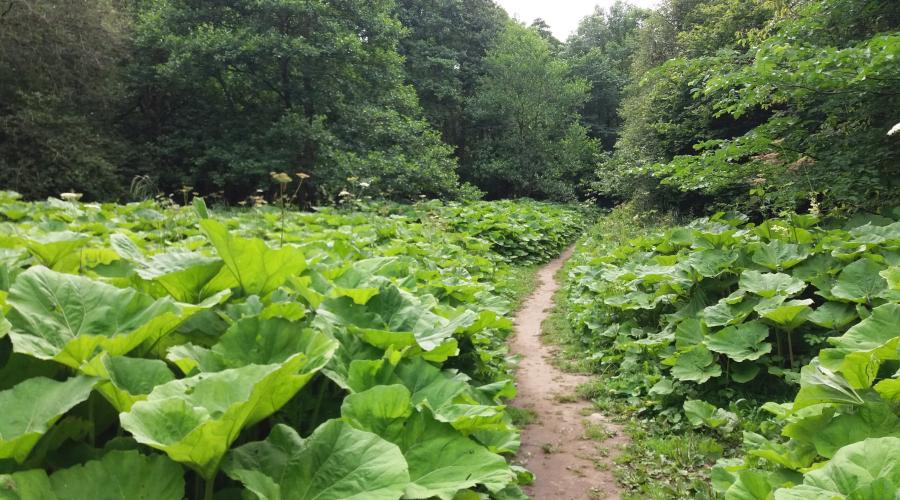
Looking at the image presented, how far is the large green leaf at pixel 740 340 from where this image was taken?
13.9 ft

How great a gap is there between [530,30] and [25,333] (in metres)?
28.7

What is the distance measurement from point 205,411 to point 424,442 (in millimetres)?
608

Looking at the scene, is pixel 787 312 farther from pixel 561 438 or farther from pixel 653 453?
pixel 561 438

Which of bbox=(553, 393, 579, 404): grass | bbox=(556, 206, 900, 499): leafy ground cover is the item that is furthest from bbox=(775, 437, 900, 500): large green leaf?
bbox=(553, 393, 579, 404): grass

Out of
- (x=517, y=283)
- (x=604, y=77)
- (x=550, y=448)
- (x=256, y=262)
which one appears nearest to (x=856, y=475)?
(x=256, y=262)

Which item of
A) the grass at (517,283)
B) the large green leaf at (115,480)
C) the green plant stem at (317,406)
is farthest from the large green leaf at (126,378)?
the grass at (517,283)

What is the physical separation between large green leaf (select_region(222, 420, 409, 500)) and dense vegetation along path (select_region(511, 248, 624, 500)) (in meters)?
2.34

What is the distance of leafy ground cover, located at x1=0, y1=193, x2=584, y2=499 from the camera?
3.58 feet

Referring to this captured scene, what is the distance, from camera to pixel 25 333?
130cm

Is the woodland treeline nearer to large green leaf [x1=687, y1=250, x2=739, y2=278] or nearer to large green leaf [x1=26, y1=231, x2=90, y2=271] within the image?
large green leaf [x1=687, y1=250, x2=739, y2=278]

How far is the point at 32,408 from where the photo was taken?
1091 millimetres

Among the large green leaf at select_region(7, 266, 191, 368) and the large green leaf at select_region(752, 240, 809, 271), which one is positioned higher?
the large green leaf at select_region(7, 266, 191, 368)

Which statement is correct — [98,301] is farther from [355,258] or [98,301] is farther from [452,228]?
[452,228]

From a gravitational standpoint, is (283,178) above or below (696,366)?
above
